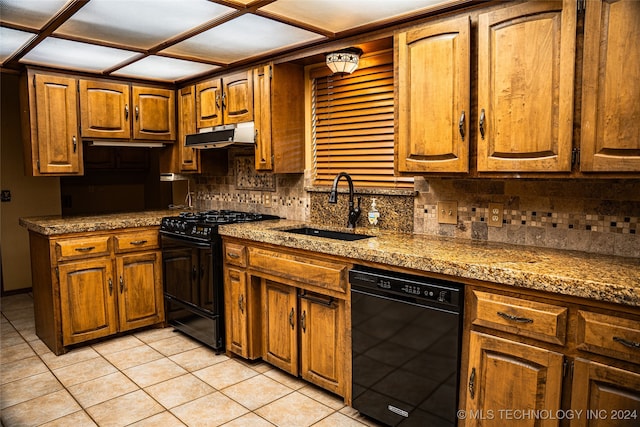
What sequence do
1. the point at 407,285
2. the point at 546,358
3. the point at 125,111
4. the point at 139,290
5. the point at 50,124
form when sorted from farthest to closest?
the point at 125,111 → the point at 139,290 → the point at 50,124 → the point at 407,285 → the point at 546,358

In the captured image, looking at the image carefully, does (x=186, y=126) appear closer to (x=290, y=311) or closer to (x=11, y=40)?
(x=11, y=40)

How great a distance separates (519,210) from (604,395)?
1015 millimetres

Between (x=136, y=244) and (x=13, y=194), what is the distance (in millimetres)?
2307

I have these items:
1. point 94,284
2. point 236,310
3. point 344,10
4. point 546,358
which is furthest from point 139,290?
point 546,358

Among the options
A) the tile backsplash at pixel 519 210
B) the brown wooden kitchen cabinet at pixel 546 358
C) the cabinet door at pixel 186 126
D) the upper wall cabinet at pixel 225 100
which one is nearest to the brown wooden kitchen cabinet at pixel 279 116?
the upper wall cabinet at pixel 225 100

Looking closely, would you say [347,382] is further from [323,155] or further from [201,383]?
[323,155]

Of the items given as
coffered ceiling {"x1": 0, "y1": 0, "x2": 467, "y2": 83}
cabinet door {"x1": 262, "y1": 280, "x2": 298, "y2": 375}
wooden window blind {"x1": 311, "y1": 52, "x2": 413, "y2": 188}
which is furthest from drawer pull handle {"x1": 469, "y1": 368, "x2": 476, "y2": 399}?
coffered ceiling {"x1": 0, "y1": 0, "x2": 467, "y2": 83}

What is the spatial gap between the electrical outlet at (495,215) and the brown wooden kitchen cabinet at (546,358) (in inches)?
26.4

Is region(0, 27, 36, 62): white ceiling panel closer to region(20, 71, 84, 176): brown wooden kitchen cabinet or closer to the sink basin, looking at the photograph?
region(20, 71, 84, 176): brown wooden kitchen cabinet

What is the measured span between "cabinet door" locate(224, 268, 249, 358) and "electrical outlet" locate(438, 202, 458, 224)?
1355mm

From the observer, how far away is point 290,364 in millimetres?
2852

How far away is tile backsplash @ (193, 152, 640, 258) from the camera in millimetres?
2041

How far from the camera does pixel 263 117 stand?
10.9 feet

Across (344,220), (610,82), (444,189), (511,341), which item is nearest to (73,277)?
(344,220)
